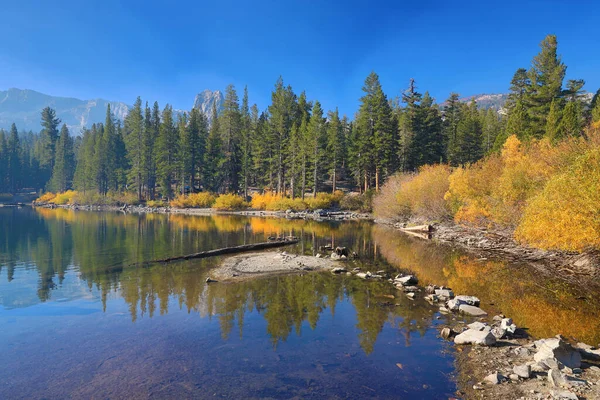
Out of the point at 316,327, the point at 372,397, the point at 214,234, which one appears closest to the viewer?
the point at 372,397

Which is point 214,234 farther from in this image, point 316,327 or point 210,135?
point 210,135

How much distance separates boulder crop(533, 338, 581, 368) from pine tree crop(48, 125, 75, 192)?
117520mm

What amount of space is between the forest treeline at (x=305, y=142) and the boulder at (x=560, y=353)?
34570 mm

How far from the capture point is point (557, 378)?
23.4 ft

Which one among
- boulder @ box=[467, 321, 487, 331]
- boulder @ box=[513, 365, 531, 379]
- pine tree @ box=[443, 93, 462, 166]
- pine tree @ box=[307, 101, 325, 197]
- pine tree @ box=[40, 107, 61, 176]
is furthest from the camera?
pine tree @ box=[40, 107, 61, 176]

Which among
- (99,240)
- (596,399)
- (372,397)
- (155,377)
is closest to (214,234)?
(99,240)

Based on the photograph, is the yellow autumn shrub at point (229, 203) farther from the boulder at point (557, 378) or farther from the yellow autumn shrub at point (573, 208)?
the boulder at point (557, 378)

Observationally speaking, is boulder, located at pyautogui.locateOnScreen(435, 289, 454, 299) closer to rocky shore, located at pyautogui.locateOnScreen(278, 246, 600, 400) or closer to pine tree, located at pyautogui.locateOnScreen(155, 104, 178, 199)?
rocky shore, located at pyautogui.locateOnScreen(278, 246, 600, 400)

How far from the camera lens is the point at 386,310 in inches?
505

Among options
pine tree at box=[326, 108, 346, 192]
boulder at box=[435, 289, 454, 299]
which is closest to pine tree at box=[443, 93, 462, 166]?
pine tree at box=[326, 108, 346, 192]

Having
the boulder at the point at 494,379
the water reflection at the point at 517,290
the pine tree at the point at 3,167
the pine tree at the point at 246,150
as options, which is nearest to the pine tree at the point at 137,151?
the pine tree at the point at 246,150

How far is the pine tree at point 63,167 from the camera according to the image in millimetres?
99250

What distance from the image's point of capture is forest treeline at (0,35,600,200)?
50531mm

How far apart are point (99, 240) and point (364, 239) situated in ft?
78.0
